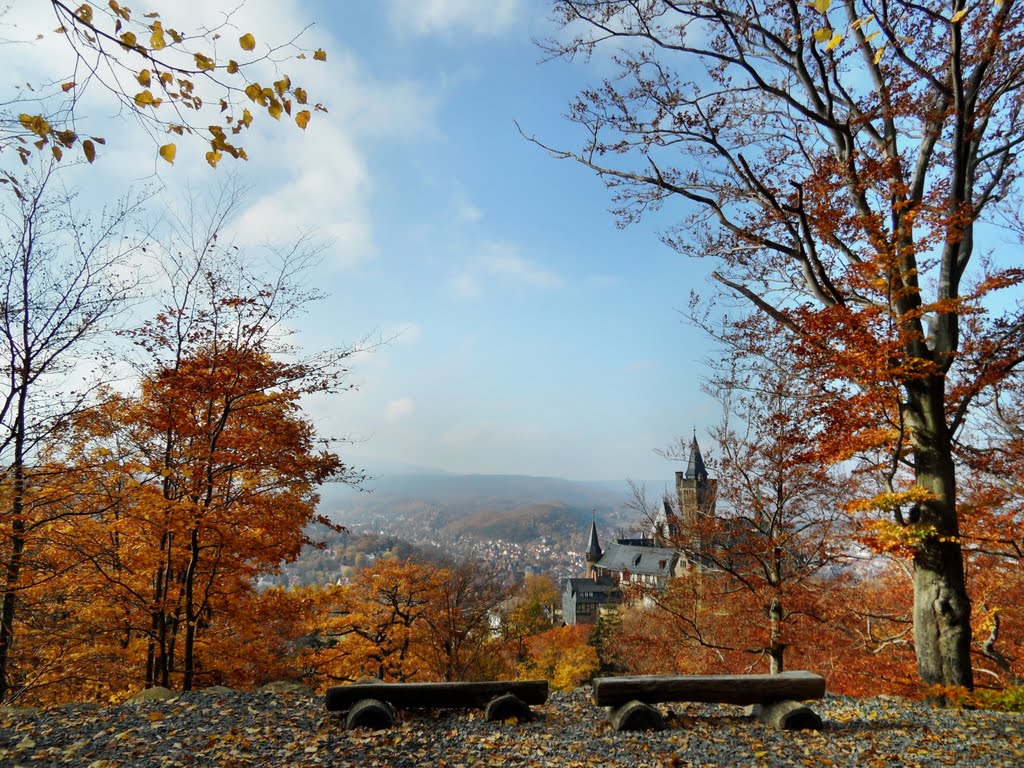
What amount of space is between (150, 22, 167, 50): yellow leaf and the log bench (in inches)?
210

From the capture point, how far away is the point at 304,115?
325 cm

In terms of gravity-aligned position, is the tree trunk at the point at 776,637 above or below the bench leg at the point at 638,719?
below

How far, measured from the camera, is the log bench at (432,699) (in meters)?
5.34

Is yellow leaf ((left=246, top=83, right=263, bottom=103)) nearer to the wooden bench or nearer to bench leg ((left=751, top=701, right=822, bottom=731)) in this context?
the wooden bench

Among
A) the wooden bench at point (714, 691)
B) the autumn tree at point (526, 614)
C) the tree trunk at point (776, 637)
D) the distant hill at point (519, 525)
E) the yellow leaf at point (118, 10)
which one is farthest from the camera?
the distant hill at point (519, 525)

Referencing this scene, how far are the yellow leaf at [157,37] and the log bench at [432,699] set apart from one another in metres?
5.33

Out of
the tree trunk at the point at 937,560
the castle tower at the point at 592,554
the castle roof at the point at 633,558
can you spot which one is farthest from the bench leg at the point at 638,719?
the castle tower at the point at 592,554

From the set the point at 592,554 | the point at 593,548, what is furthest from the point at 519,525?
the point at 592,554

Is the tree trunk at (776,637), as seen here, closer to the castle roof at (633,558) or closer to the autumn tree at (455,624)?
the autumn tree at (455,624)

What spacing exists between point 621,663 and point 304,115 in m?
31.6

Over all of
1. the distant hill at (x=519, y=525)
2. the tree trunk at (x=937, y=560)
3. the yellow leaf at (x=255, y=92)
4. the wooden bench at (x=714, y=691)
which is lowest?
the distant hill at (x=519, y=525)

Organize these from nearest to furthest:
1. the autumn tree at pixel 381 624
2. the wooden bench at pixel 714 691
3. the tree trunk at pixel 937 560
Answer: the wooden bench at pixel 714 691
the tree trunk at pixel 937 560
the autumn tree at pixel 381 624

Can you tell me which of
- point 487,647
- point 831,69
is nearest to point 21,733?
point 831,69

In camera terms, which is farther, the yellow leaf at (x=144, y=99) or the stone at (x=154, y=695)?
the stone at (x=154, y=695)
